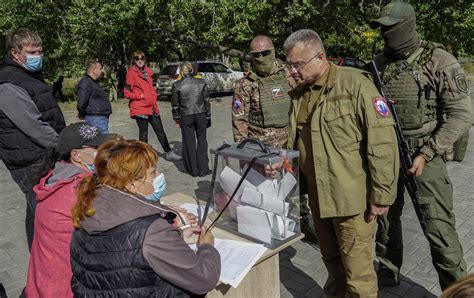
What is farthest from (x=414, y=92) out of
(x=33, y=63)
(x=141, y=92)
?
(x=141, y=92)

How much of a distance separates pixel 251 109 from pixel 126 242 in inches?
103

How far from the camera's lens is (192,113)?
6602 millimetres

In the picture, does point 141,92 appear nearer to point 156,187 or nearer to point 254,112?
point 254,112

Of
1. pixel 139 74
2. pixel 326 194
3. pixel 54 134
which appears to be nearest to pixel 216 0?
pixel 139 74

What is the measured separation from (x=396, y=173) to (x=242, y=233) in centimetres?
95

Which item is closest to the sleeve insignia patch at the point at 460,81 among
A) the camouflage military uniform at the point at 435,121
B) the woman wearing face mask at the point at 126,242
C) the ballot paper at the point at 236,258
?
the camouflage military uniform at the point at 435,121

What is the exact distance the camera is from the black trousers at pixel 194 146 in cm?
665

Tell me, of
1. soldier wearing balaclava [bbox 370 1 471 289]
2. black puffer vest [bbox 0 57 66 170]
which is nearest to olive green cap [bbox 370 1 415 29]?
soldier wearing balaclava [bbox 370 1 471 289]

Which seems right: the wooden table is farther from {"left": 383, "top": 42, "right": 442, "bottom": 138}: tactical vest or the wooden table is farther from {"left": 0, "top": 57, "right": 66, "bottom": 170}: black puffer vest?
{"left": 0, "top": 57, "right": 66, "bottom": 170}: black puffer vest

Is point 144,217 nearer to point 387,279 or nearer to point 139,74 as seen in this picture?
point 387,279

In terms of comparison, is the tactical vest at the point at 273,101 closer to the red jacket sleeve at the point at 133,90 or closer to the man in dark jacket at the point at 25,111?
the man in dark jacket at the point at 25,111

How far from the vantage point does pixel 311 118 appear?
94.8 inches

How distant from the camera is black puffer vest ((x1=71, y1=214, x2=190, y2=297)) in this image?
1595 mm

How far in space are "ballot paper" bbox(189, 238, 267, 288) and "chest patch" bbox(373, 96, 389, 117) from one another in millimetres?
973
